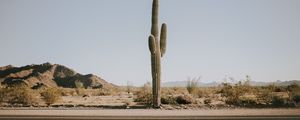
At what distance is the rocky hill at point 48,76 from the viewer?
79.3 m

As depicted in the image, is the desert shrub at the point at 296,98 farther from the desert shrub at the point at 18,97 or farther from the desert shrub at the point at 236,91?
the desert shrub at the point at 18,97

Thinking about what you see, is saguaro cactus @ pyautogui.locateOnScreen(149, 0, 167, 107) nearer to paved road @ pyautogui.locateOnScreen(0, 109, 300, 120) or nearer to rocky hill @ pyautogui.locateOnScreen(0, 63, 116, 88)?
paved road @ pyautogui.locateOnScreen(0, 109, 300, 120)

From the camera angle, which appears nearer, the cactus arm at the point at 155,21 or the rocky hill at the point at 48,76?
the cactus arm at the point at 155,21

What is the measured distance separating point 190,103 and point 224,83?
3393 millimetres

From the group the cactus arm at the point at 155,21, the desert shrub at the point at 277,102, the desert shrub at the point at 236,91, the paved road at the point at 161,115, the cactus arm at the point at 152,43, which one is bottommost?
the paved road at the point at 161,115

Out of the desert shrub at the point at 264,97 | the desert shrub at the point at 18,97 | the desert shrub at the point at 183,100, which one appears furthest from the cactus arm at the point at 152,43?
the desert shrub at the point at 18,97

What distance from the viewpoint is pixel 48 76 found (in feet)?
274

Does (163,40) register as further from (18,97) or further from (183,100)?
(18,97)

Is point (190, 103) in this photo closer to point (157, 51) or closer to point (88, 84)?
point (157, 51)

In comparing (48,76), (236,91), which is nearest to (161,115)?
(236,91)

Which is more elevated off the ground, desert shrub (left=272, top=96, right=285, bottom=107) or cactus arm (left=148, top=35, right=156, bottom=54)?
cactus arm (left=148, top=35, right=156, bottom=54)

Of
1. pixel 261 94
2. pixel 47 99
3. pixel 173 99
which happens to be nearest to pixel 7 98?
pixel 47 99

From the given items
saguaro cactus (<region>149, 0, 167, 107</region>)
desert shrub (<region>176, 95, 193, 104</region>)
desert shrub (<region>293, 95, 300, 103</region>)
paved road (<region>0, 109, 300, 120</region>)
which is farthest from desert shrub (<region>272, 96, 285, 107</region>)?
saguaro cactus (<region>149, 0, 167, 107</region>)

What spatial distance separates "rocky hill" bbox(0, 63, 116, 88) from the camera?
7935 centimetres
